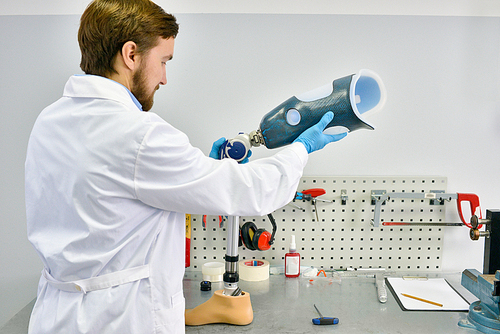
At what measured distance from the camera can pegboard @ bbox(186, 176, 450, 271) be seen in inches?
65.1

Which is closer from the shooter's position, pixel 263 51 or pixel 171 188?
pixel 171 188

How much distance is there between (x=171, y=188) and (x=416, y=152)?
1.22 meters

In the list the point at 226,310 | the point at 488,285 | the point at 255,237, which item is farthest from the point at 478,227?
the point at 226,310

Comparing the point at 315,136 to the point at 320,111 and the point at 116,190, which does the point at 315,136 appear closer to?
the point at 320,111

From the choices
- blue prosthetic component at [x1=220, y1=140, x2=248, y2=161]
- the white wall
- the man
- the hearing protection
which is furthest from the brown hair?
the hearing protection

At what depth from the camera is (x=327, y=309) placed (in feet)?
4.36

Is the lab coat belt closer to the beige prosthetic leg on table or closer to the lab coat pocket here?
the lab coat pocket

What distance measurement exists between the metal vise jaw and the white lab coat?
2.65ft

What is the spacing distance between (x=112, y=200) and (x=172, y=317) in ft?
1.06

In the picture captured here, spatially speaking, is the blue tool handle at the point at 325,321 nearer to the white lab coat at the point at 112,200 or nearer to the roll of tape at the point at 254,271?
the roll of tape at the point at 254,271

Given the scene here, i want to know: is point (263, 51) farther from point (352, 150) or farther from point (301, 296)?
point (301, 296)

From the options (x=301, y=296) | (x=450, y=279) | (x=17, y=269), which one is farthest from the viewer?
(x=17, y=269)

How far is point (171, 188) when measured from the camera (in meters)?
0.84

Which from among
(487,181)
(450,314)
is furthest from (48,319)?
(487,181)
